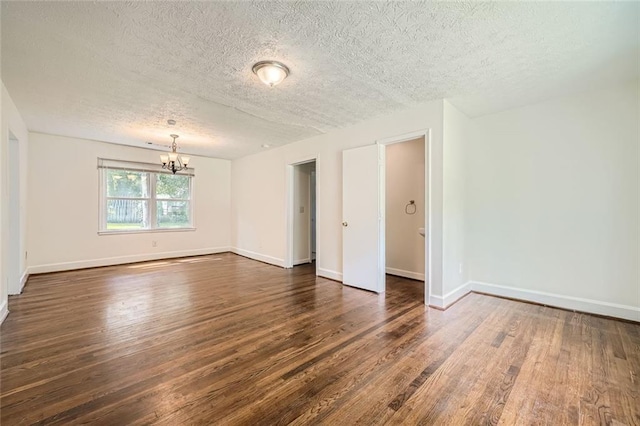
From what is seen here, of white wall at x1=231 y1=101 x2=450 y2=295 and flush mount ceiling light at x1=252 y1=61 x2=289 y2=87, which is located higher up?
flush mount ceiling light at x1=252 y1=61 x2=289 y2=87

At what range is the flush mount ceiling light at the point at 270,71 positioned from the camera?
247cm

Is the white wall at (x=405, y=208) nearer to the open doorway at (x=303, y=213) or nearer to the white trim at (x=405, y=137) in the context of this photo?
the white trim at (x=405, y=137)

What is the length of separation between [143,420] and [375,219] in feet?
10.4

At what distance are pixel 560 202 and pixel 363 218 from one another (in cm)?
237

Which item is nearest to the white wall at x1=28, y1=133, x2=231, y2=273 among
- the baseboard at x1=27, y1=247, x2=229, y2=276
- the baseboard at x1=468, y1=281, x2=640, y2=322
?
the baseboard at x1=27, y1=247, x2=229, y2=276

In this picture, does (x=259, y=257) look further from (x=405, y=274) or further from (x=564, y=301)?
(x=564, y=301)

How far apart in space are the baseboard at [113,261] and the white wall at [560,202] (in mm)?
6037

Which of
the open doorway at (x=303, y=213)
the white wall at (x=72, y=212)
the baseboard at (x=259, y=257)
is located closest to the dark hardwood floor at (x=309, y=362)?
the white wall at (x=72, y=212)

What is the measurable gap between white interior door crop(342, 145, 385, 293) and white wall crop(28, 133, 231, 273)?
4.55 metres

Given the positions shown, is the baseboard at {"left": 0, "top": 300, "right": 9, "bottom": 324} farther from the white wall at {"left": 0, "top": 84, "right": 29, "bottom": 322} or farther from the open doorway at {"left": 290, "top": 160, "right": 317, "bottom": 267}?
the open doorway at {"left": 290, "top": 160, "right": 317, "bottom": 267}

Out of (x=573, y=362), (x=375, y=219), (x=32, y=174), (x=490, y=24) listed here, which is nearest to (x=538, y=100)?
(x=490, y=24)

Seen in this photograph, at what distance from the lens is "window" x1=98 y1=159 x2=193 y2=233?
5691mm

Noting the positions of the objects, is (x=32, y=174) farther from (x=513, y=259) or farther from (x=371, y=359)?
(x=513, y=259)

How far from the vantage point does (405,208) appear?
483cm
